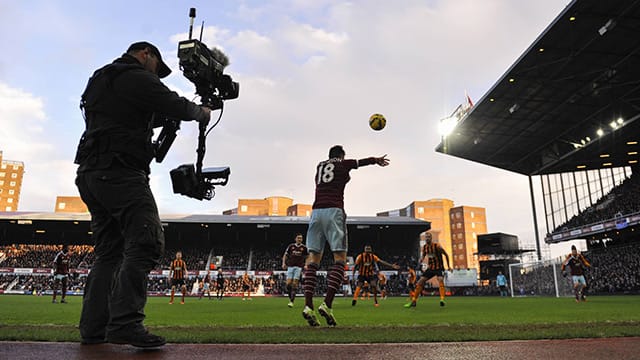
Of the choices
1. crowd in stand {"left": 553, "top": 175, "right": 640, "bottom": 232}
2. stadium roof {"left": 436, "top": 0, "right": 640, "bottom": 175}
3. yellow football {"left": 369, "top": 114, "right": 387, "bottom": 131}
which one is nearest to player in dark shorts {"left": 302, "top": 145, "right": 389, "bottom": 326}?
yellow football {"left": 369, "top": 114, "right": 387, "bottom": 131}

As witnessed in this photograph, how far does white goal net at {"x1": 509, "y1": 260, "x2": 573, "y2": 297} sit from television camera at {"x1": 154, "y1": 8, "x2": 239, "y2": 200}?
2728 centimetres

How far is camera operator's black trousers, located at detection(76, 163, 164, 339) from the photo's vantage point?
2.75m

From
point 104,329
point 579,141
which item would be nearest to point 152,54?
point 104,329

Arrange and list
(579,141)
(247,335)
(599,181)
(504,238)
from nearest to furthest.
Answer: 1. (247,335)
2. (579,141)
3. (599,181)
4. (504,238)

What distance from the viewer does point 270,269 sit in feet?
127

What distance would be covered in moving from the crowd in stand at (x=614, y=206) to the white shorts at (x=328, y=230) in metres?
33.0

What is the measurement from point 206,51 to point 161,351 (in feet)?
7.90

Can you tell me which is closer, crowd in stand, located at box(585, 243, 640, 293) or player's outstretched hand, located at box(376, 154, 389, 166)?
player's outstretched hand, located at box(376, 154, 389, 166)

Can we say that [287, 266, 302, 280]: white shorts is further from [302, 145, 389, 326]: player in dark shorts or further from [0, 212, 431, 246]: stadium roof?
[0, 212, 431, 246]: stadium roof

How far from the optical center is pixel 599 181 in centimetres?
3853

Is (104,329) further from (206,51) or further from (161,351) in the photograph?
(206,51)


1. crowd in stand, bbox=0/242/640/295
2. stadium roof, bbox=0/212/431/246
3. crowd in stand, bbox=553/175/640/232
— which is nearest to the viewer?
crowd in stand, bbox=0/242/640/295

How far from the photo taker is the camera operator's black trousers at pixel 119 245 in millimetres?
2746

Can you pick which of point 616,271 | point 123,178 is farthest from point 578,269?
point 616,271
